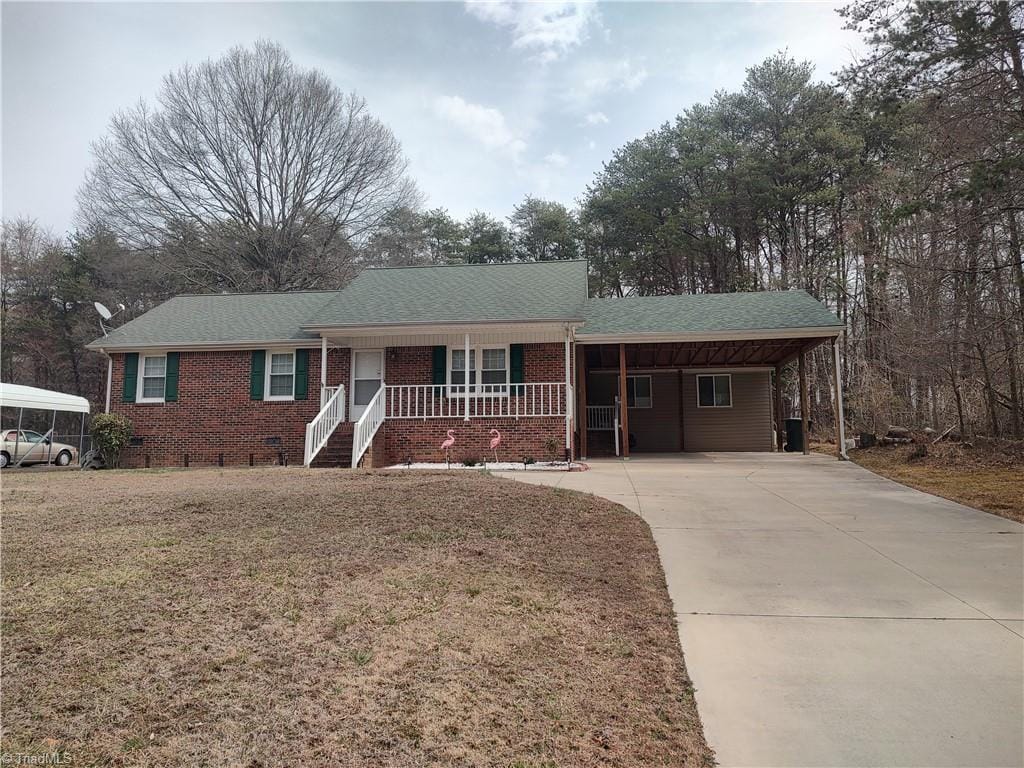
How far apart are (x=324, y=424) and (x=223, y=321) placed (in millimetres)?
5429

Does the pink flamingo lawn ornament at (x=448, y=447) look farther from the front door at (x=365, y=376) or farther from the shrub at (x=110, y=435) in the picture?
the shrub at (x=110, y=435)

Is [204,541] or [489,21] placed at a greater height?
[489,21]

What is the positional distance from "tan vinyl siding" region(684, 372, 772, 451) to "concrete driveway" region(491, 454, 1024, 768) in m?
10.1

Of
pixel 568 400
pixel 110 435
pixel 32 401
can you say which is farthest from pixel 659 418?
pixel 32 401

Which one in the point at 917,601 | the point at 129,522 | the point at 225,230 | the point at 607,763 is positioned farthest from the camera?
the point at 225,230

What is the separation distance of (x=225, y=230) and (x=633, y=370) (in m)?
20.0

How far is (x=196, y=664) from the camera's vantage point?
2828 mm

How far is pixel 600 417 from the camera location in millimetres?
17953

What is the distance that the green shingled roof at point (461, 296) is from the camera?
523 inches

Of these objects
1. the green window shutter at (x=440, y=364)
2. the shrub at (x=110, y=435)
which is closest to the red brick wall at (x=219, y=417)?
the shrub at (x=110, y=435)

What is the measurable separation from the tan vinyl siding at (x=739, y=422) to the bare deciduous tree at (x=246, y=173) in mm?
17840

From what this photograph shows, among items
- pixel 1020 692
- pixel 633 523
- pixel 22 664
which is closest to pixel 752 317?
pixel 633 523

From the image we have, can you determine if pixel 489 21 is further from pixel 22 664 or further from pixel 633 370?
pixel 22 664

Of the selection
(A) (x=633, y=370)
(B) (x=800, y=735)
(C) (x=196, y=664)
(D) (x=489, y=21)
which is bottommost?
(B) (x=800, y=735)
